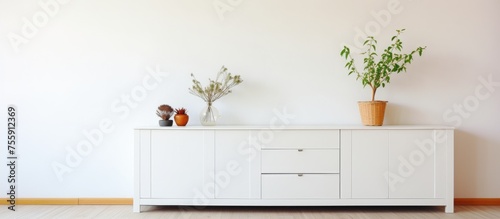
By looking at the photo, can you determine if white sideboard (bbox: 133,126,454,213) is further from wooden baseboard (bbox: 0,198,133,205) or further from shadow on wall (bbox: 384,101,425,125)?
wooden baseboard (bbox: 0,198,133,205)

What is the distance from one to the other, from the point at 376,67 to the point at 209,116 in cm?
136

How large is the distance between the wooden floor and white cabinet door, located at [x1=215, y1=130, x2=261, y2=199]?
0.17m

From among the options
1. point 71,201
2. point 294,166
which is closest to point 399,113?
point 294,166

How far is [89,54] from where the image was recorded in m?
3.38

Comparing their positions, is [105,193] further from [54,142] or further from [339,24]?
[339,24]

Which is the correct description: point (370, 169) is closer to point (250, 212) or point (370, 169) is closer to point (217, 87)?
point (250, 212)

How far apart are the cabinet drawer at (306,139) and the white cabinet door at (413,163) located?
43 centimetres

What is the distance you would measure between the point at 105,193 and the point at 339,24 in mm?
2351

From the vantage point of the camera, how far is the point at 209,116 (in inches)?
127

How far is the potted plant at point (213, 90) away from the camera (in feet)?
10.6

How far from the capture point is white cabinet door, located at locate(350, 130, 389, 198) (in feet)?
9.91

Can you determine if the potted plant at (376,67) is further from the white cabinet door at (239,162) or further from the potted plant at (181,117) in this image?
the potted plant at (181,117)

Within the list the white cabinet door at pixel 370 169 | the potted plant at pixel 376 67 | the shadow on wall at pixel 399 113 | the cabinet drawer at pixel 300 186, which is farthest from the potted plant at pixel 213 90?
the shadow on wall at pixel 399 113

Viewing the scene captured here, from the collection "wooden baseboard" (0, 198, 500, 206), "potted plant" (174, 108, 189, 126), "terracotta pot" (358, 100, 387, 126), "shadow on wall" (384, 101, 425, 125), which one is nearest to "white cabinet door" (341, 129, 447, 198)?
"terracotta pot" (358, 100, 387, 126)
